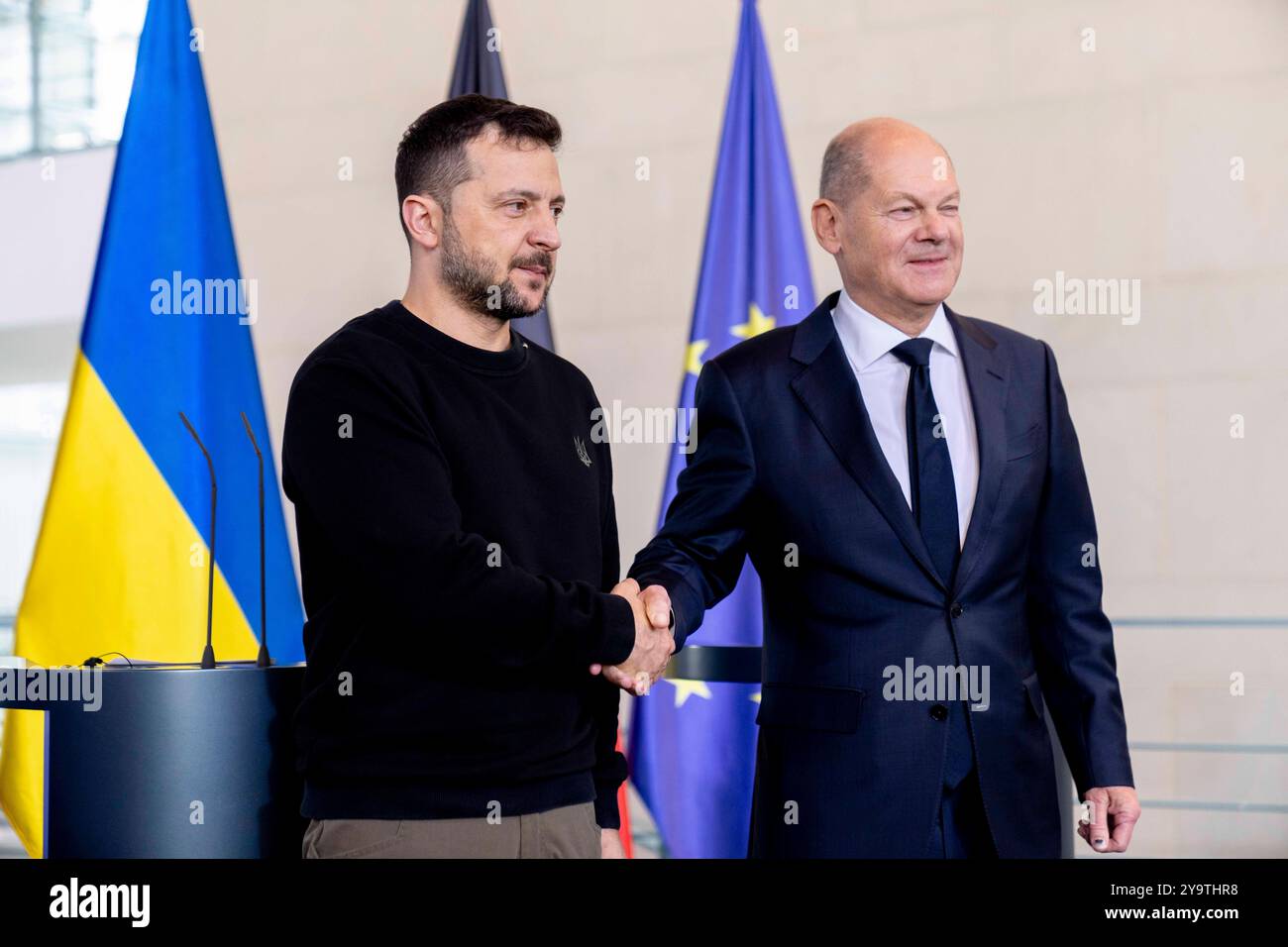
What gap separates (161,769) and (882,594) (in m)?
1.13

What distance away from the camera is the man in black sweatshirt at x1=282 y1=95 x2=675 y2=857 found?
1.84m

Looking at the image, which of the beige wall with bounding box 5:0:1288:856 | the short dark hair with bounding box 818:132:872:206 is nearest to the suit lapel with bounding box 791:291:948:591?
the short dark hair with bounding box 818:132:872:206

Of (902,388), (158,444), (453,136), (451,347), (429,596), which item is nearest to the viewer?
(429,596)

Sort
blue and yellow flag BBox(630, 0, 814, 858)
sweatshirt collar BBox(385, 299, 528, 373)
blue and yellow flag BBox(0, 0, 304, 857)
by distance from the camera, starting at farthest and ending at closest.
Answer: blue and yellow flag BBox(630, 0, 814, 858) < blue and yellow flag BBox(0, 0, 304, 857) < sweatshirt collar BBox(385, 299, 528, 373)

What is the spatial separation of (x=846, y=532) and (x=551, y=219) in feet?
2.20

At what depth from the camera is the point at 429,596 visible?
1.82m

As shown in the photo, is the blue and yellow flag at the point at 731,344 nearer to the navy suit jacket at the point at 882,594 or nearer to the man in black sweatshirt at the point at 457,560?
the navy suit jacket at the point at 882,594

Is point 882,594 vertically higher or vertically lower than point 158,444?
lower

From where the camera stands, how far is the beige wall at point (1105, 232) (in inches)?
179

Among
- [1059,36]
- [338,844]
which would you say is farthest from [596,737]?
[1059,36]

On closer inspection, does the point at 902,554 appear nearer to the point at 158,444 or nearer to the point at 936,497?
the point at 936,497

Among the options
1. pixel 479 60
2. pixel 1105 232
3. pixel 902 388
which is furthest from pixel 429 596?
pixel 1105 232

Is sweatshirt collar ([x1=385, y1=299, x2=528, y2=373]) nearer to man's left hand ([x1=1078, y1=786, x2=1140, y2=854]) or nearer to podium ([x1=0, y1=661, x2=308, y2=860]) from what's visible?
podium ([x1=0, y1=661, x2=308, y2=860])
